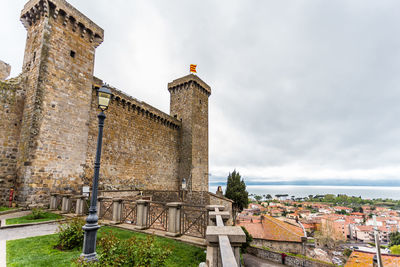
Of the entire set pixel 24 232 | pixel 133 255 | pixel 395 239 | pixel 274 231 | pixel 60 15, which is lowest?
pixel 395 239

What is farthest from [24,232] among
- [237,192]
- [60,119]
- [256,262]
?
[237,192]

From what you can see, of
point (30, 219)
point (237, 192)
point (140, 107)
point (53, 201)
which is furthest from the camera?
point (237, 192)

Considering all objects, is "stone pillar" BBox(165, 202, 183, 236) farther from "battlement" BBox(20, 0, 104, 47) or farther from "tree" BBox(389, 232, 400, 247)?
"tree" BBox(389, 232, 400, 247)

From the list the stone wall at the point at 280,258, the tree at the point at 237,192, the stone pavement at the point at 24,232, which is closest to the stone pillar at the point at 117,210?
the stone pavement at the point at 24,232

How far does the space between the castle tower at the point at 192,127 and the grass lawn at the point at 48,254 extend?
701 inches

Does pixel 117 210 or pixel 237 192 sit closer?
pixel 117 210

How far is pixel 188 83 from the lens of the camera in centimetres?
2566

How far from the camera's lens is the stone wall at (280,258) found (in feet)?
75.9

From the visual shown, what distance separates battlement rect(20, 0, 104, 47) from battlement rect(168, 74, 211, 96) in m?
12.0

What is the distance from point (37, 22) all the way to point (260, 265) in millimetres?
29430

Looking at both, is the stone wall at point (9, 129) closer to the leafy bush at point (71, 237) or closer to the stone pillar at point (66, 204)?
the stone pillar at point (66, 204)

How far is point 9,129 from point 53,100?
2904 millimetres

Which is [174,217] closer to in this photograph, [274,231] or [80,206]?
[80,206]

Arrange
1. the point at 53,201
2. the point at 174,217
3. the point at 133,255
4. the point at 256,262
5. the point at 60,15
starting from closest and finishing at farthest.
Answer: the point at 133,255 → the point at 174,217 → the point at 53,201 → the point at 60,15 → the point at 256,262
